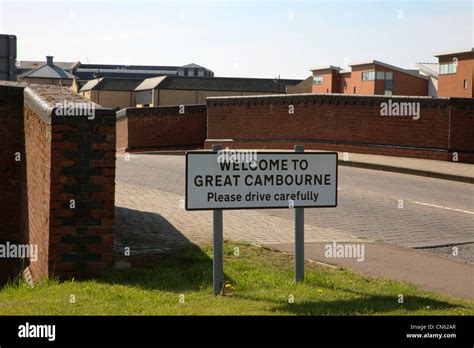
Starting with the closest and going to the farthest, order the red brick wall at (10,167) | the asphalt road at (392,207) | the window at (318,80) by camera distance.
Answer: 1. the asphalt road at (392,207)
2. the red brick wall at (10,167)
3. the window at (318,80)

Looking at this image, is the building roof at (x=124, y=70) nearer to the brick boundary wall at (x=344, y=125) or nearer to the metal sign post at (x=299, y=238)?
the brick boundary wall at (x=344, y=125)

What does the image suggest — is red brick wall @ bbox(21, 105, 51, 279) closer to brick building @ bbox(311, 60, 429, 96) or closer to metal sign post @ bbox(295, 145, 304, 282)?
metal sign post @ bbox(295, 145, 304, 282)

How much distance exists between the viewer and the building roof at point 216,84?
295 ft

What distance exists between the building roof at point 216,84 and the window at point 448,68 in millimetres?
30474

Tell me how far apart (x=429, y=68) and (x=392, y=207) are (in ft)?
209

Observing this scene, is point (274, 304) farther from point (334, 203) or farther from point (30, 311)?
point (30, 311)

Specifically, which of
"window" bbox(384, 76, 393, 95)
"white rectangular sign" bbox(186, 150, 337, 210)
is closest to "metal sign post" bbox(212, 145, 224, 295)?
"white rectangular sign" bbox(186, 150, 337, 210)

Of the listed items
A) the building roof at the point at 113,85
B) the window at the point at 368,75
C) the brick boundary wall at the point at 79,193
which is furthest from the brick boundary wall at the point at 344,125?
the building roof at the point at 113,85

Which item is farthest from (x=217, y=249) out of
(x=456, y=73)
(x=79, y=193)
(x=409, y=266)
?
(x=456, y=73)

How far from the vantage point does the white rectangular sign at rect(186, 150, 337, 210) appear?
6910mm

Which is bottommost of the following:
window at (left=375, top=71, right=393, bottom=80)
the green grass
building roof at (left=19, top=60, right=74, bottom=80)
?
the green grass

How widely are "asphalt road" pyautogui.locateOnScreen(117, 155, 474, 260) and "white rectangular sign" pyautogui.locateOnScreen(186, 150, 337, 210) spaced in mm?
3514

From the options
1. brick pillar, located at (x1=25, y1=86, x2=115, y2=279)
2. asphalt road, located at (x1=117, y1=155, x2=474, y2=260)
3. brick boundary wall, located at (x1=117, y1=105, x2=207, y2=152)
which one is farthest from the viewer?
brick boundary wall, located at (x1=117, y1=105, x2=207, y2=152)
